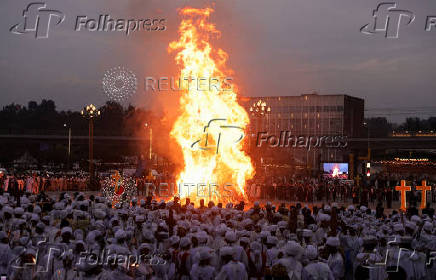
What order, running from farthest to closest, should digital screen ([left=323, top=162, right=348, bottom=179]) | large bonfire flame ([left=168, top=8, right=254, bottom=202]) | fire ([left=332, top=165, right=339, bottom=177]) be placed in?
digital screen ([left=323, top=162, right=348, bottom=179]), fire ([left=332, top=165, right=339, bottom=177]), large bonfire flame ([left=168, top=8, right=254, bottom=202])

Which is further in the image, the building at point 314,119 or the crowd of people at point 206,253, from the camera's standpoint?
the building at point 314,119

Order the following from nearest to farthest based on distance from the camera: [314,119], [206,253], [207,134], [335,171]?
[206,253], [207,134], [335,171], [314,119]

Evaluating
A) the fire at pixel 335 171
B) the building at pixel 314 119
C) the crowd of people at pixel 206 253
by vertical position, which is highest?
the building at pixel 314 119

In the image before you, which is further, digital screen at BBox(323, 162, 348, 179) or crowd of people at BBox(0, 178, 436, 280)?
digital screen at BBox(323, 162, 348, 179)

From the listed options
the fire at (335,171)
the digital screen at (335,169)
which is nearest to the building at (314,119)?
the digital screen at (335,169)

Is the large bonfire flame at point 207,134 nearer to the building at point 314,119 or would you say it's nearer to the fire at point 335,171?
the fire at point 335,171

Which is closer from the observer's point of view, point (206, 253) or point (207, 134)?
point (206, 253)

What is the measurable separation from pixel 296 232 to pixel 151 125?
61.4 meters

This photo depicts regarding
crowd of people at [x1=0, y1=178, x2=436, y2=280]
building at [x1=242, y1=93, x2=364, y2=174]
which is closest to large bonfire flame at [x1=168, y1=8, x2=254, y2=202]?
crowd of people at [x1=0, y1=178, x2=436, y2=280]

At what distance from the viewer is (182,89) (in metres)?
29.7

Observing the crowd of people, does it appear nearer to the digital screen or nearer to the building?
the digital screen

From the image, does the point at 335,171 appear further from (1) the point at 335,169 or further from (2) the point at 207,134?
(2) the point at 207,134

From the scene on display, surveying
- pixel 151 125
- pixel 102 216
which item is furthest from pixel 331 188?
pixel 151 125

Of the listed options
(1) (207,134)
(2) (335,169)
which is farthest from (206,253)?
(2) (335,169)
